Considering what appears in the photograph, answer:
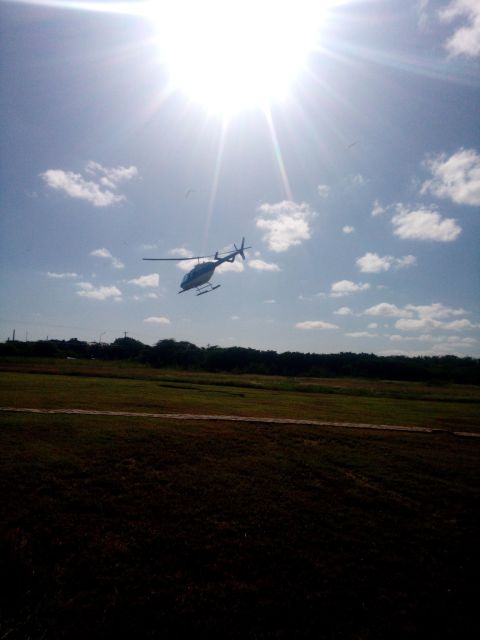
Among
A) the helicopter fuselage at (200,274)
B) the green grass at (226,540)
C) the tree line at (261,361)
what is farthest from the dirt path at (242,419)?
the tree line at (261,361)

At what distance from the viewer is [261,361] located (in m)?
132

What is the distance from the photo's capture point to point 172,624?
7.58 metres

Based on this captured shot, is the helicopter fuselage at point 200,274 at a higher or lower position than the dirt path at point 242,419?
higher

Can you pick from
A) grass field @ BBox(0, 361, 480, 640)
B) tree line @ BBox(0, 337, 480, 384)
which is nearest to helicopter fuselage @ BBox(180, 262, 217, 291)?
grass field @ BBox(0, 361, 480, 640)

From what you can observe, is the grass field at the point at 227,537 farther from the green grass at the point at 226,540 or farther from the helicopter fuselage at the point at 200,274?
the helicopter fuselage at the point at 200,274

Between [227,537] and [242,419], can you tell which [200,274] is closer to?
[242,419]

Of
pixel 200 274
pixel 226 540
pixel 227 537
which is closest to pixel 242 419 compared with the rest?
pixel 227 537

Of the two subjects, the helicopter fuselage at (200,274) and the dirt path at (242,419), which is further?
the helicopter fuselage at (200,274)

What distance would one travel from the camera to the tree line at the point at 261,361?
109m

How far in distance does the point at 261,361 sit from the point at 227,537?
12162cm

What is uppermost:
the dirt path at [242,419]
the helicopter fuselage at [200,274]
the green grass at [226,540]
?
the helicopter fuselage at [200,274]

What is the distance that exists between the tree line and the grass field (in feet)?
327

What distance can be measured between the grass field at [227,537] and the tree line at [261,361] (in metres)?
99.7

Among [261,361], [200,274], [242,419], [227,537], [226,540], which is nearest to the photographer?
[226,540]
